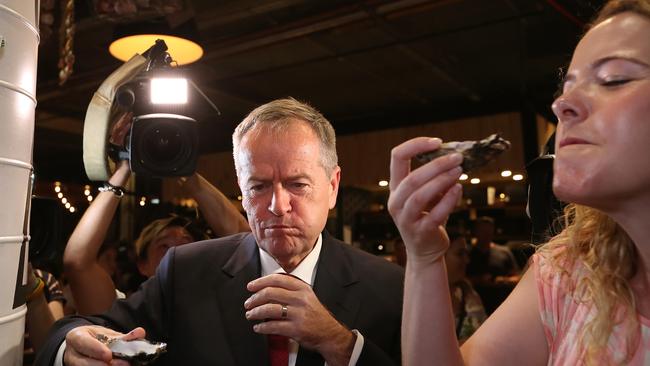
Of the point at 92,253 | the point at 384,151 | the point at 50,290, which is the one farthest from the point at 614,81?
the point at 384,151

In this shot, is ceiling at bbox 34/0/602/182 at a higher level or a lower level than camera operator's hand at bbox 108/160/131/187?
higher

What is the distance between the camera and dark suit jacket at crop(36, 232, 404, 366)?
125 centimetres

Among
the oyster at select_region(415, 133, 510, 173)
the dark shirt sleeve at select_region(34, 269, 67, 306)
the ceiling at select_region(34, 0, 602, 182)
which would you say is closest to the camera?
the oyster at select_region(415, 133, 510, 173)

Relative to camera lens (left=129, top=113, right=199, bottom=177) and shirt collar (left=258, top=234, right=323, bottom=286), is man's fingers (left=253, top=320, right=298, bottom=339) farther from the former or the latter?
camera lens (left=129, top=113, right=199, bottom=177)

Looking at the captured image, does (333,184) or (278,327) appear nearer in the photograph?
(278,327)

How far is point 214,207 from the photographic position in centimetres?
186

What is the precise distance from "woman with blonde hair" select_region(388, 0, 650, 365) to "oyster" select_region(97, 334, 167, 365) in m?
0.43

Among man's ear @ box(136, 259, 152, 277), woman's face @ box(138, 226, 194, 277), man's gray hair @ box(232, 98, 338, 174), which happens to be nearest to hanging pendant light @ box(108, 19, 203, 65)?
woman's face @ box(138, 226, 194, 277)

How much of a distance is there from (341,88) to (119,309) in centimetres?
455

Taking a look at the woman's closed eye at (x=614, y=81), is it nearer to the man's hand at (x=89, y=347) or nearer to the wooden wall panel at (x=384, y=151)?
the man's hand at (x=89, y=347)

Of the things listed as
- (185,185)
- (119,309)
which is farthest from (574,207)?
(185,185)

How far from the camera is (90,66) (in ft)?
15.9

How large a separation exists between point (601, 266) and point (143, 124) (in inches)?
41.3

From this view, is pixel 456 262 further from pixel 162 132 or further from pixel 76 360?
pixel 76 360
